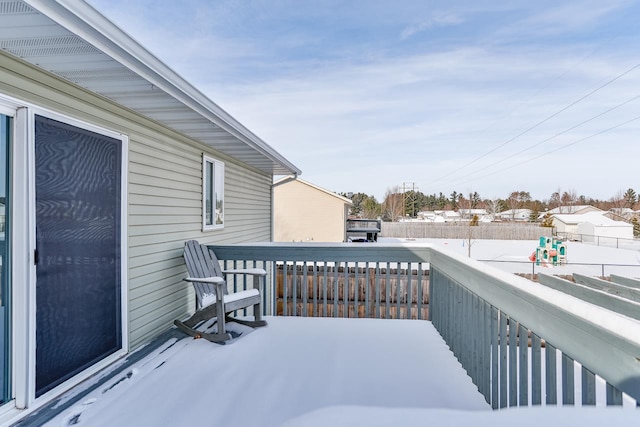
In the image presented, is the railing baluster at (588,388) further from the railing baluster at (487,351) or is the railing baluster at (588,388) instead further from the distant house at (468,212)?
the distant house at (468,212)

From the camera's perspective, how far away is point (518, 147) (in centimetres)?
4469

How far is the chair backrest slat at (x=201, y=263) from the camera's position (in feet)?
11.6

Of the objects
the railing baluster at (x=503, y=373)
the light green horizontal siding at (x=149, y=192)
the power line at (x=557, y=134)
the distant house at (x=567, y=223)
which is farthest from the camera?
the distant house at (x=567, y=223)

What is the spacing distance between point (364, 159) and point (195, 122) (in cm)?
2835

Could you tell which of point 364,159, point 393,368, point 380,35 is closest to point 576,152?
point 364,159

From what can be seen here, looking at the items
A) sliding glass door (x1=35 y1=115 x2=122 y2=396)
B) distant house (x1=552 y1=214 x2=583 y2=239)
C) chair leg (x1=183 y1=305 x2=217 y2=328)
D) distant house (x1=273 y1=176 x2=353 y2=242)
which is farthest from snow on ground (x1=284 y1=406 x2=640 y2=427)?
distant house (x1=552 y1=214 x2=583 y2=239)

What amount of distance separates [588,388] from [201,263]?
3.38 meters

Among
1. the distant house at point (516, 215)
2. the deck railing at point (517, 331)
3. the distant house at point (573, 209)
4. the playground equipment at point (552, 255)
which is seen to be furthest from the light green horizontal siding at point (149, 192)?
the distant house at point (516, 215)

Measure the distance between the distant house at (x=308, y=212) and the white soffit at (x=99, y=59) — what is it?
1506 centimetres

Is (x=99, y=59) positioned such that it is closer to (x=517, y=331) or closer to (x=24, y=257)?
(x=24, y=257)

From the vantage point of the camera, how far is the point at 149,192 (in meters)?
3.45

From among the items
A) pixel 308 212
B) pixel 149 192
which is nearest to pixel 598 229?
pixel 308 212

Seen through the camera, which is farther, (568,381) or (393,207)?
(393,207)

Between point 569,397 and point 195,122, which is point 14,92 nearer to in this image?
point 195,122
